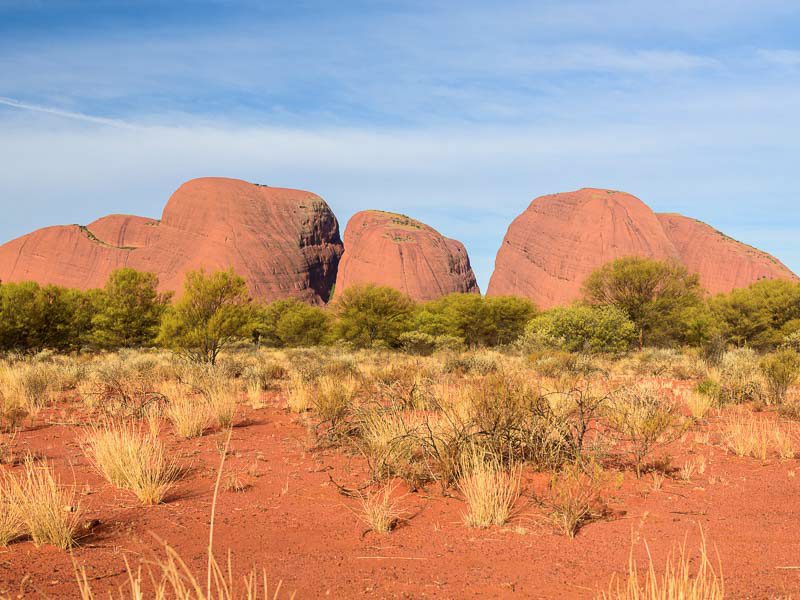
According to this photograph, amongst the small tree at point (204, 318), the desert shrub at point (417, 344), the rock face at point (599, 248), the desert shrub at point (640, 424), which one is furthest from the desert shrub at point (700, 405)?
the rock face at point (599, 248)

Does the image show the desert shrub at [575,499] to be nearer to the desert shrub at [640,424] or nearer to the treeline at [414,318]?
the desert shrub at [640,424]

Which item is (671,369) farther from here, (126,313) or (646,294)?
(126,313)

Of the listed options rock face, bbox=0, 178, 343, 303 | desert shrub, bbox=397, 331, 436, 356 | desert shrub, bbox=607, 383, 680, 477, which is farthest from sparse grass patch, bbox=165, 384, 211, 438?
rock face, bbox=0, 178, 343, 303

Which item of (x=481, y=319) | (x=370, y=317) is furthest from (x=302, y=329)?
(x=481, y=319)

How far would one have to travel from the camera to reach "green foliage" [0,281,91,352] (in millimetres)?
27547

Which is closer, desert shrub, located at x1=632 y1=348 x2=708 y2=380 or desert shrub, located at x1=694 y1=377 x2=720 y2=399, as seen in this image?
desert shrub, located at x1=694 y1=377 x2=720 y2=399

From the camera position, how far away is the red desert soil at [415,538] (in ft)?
11.0

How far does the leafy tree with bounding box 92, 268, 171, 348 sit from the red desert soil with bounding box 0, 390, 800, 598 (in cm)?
2756

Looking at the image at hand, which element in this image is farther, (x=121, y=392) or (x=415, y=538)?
(x=121, y=392)

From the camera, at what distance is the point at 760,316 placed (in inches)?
1236

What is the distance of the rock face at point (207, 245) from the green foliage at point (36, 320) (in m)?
54.3

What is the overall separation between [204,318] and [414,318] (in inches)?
847

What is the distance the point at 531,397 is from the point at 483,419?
2.26ft

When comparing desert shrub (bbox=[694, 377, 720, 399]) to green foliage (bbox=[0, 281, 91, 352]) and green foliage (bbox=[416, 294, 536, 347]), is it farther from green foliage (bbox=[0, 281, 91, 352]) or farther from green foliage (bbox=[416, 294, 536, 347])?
green foliage (bbox=[0, 281, 91, 352])
